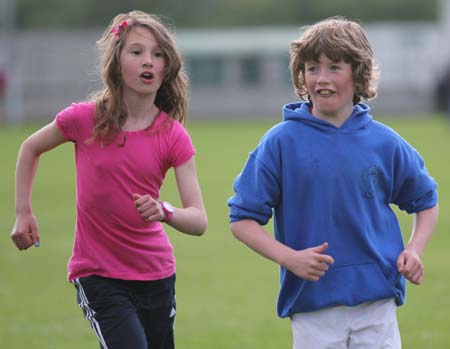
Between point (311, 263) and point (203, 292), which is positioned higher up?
point (311, 263)

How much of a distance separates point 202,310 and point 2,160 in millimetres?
21204

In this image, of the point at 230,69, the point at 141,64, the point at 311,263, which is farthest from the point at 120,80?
the point at 230,69

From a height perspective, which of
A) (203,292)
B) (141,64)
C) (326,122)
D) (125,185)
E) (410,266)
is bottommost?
(203,292)

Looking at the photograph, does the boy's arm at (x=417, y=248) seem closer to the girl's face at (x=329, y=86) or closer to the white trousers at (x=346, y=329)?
the white trousers at (x=346, y=329)

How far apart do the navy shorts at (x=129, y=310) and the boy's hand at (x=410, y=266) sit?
1246 millimetres

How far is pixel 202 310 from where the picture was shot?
32.6ft

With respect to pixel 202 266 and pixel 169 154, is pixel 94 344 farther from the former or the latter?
pixel 202 266

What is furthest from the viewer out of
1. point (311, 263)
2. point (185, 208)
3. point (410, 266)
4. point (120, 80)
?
point (120, 80)

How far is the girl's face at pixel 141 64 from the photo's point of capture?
535 cm

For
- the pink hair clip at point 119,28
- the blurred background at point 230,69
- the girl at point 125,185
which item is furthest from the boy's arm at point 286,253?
the blurred background at point 230,69

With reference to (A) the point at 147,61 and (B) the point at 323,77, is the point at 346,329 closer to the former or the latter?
(B) the point at 323,77

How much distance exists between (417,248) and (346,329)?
1.49ft

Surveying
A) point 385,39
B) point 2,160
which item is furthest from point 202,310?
point 385,39

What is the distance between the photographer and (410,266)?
4.59 meters
